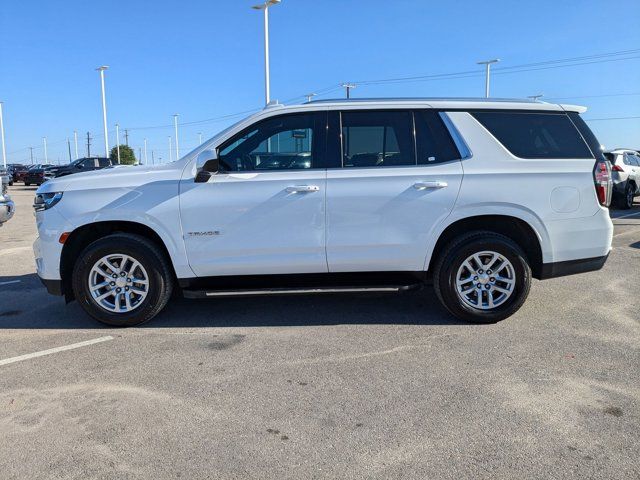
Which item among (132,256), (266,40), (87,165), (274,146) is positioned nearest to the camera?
(132,256)

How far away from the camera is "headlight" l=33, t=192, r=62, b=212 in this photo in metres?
4.60

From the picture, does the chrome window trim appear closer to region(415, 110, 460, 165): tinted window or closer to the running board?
region(415, 110, 460, 165): tinted window

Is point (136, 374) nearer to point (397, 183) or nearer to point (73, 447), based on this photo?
point (73, 447)

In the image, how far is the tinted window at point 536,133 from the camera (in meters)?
4.68

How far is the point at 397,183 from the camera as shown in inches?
179

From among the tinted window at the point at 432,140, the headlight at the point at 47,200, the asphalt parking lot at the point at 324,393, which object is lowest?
the asphalt parking lot at the point at 324,393

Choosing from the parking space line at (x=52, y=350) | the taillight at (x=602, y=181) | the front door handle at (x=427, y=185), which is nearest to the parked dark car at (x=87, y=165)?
the parking space line at (x=52, y=350)

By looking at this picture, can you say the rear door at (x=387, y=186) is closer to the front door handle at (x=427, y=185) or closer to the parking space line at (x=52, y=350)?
the front door handle at (x=427, y=185)

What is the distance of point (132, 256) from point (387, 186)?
2321 mm

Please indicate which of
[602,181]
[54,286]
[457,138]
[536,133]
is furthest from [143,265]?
[602,181]

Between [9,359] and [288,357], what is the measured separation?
7.15 feet

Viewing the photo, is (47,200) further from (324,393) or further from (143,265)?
(324,393)

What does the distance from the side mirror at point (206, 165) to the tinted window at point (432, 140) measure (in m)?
1.80

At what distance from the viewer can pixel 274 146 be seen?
4.69 m
